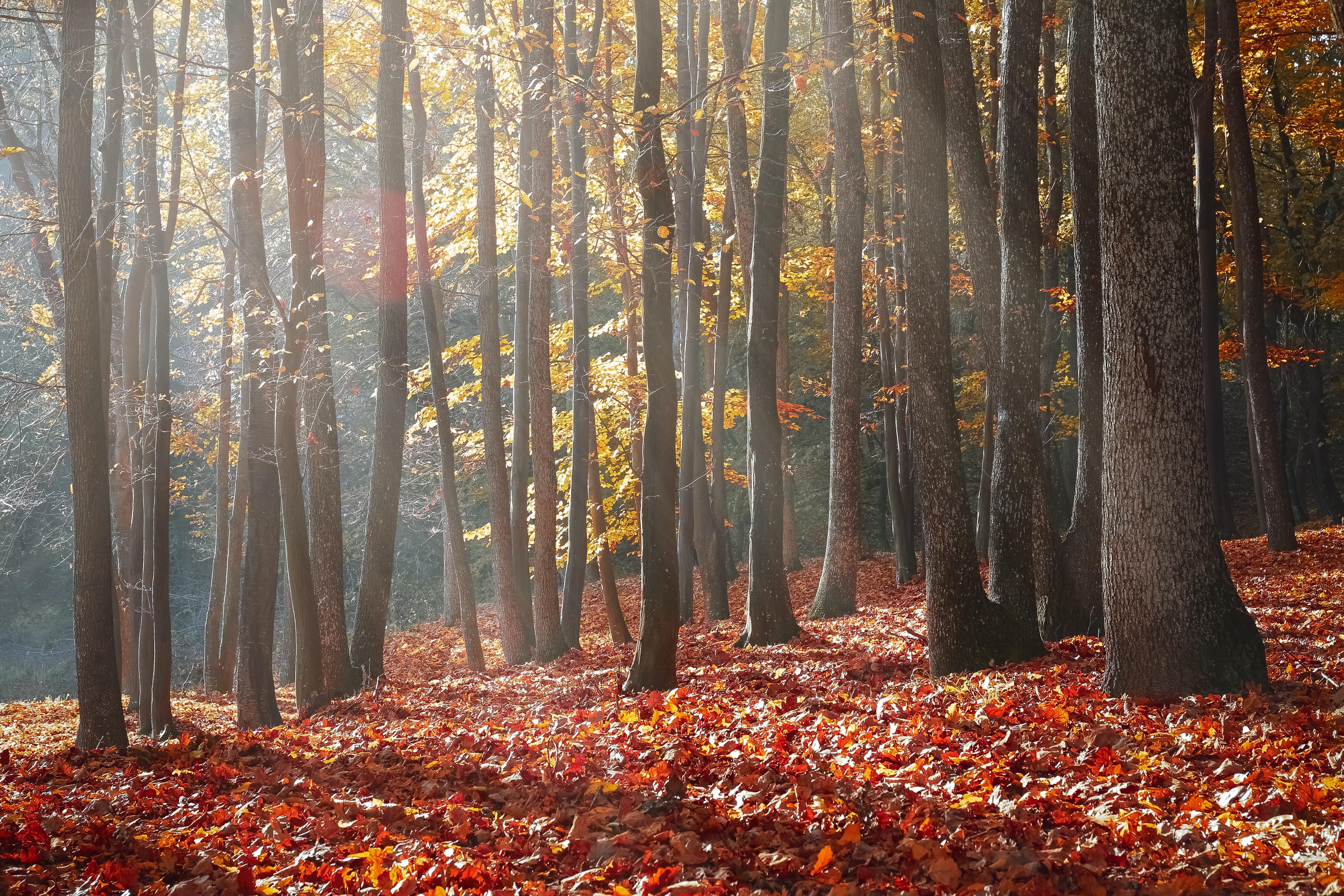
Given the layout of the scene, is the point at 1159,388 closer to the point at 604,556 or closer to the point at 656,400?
the point at 656,400

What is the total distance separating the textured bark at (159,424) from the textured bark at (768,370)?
628 centimetres

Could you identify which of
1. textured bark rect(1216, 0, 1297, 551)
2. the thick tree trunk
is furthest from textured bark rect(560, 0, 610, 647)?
textured bark rect(1216, 0, 1297, 551)

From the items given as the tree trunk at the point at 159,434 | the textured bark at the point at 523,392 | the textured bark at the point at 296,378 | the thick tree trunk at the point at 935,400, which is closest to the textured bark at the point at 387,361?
A: the textured bark at the point at 296,378

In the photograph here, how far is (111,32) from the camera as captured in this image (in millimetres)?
8875

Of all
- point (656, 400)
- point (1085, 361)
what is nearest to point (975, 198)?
point (1085, 361)

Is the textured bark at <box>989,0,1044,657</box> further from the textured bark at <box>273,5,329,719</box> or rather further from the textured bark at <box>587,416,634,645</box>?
the textured bark at <box>273,5,329,719</box>

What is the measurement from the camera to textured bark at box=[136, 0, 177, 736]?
998cm

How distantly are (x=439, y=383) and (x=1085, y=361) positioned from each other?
8684mm

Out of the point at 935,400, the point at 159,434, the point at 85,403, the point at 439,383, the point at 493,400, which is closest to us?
the point at 935,400

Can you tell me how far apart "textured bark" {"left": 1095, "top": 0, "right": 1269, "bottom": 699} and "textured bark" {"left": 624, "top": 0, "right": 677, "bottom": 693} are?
3371mm

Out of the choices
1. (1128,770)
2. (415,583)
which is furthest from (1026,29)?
(415,583)

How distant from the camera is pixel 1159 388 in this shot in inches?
215

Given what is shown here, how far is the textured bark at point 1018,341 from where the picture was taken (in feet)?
A: 25.9

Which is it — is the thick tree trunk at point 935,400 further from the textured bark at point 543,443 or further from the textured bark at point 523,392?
the textured bark at point 523,392
